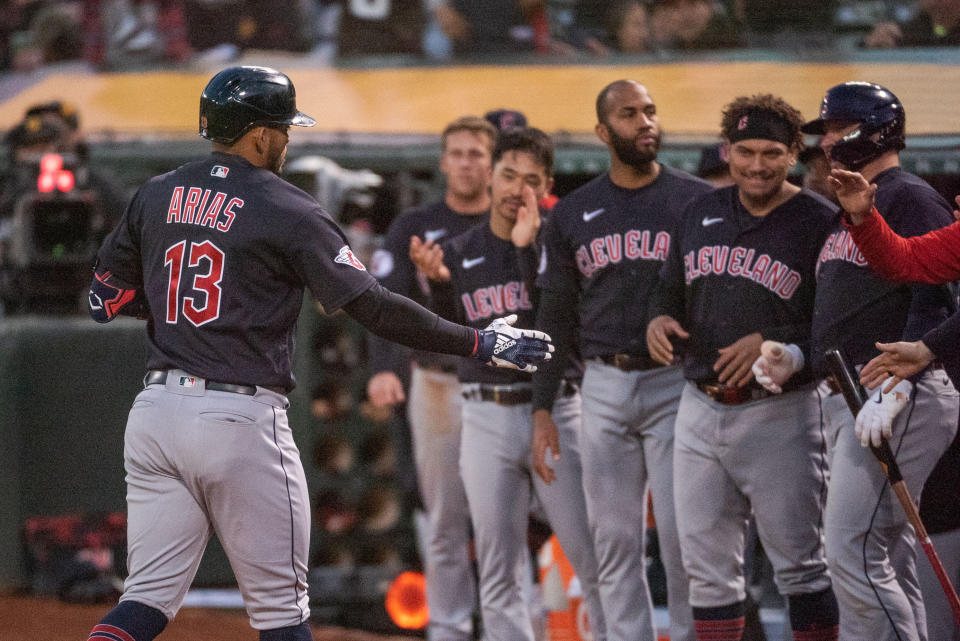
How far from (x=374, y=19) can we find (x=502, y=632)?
4.78 m

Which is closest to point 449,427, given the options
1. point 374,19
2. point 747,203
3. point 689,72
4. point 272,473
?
point 747,203

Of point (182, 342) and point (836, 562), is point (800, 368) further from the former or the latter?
point (182, 342)

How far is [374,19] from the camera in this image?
7.89 meters

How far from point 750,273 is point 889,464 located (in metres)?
0.75

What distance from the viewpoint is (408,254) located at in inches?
203

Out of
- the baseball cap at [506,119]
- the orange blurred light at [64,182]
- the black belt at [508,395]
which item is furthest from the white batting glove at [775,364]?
the orange blurred light at [64,182]

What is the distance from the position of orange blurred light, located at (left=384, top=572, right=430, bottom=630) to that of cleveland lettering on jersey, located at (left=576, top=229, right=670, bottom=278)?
215 centimetres

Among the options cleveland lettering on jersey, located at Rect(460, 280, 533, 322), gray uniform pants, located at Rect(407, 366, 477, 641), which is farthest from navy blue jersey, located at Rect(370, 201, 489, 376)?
cleveland lettering on jersey, located at Rect(460, 280, 533, 322)

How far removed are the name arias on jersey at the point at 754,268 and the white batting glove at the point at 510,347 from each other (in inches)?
32.9

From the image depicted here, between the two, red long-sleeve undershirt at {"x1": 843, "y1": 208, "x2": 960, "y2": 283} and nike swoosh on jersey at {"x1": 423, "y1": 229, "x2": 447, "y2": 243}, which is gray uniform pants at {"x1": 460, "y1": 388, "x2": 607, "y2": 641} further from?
red long-sleeve undershirt at {"x1": 843, "y1": 208, "x2": 960, "y2": 283}

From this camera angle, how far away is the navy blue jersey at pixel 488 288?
441 cm

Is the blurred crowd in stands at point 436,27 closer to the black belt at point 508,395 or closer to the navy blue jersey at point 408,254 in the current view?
the navy blue jersey at point 408,254

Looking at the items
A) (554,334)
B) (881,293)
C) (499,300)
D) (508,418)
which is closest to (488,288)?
(499,300)

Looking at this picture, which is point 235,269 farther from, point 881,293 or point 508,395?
point 881,293
